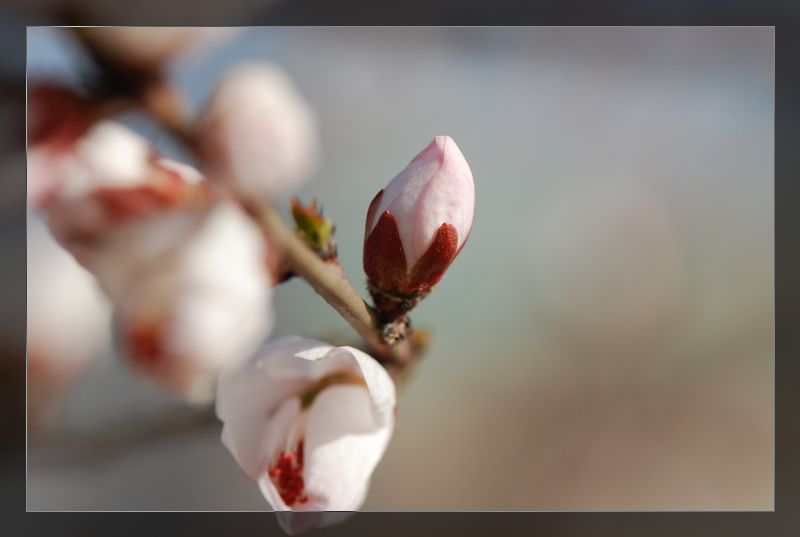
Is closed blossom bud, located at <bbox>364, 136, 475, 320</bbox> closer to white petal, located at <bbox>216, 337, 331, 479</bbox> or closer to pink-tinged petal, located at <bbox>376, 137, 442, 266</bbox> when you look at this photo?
pink-tinged petal, located at <bbox>376, 137, 442, 266</bbox>

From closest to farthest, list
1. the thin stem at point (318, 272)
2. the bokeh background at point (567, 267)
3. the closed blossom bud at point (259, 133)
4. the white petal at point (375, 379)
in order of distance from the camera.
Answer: the thin stem at point (318, 272) < the white petal at point (375, 379) < the closed blossom bud at point (259, 133) < the bokeh background at point (567, 267)

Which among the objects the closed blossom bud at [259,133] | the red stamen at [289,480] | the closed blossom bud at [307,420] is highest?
the closed blossom bud at [259,133]

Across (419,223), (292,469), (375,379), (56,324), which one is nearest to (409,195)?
(419,223)

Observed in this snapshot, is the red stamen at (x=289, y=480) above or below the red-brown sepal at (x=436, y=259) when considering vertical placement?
below

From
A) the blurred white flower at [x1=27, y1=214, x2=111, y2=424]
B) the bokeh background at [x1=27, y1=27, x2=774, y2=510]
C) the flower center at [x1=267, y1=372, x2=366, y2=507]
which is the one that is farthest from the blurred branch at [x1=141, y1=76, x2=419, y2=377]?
the bokeh background at [x1=27, y1=27, x2=774, y2=510]

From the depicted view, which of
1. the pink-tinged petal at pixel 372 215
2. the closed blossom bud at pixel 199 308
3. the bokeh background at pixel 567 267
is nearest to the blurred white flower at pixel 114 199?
the closed blossom bud at pixel 199 308

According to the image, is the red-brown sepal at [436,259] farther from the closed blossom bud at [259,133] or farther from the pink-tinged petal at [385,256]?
the closed blossom bud at [259,133]
